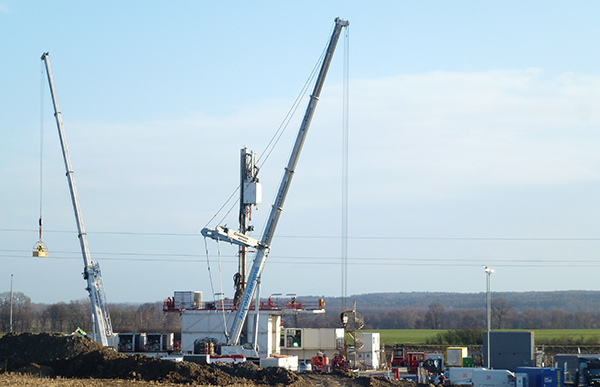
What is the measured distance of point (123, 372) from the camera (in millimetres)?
30891

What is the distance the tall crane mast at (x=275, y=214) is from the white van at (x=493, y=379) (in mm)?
14566

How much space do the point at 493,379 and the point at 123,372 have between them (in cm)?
2052

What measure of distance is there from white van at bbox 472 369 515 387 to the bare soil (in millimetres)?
5194

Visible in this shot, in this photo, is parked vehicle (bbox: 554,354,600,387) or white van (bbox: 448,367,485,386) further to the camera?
parked vehicle (bbox: 554,354,600,387)

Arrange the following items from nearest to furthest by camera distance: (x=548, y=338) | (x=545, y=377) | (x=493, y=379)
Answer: (x=545, y=377) → (x=493, y=379) → (x=548, y=338)

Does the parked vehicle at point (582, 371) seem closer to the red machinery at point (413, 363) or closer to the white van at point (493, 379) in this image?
the white van at point (493, 379)

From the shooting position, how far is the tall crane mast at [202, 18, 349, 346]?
44.7 meters

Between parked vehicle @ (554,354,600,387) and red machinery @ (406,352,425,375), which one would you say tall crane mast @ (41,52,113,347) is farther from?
parked vehicle @ (554,354,600,387)

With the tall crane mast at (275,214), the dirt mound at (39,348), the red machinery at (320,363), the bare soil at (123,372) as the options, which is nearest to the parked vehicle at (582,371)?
the bare soil at (123,372)

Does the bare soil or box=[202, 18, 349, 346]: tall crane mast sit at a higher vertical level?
box=[202, 18, 349, 346]: tall crane mast

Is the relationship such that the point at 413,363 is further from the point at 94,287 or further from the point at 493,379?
→ the point at 94,287

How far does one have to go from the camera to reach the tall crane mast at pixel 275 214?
147 feet

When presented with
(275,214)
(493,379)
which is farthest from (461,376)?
(275,214)

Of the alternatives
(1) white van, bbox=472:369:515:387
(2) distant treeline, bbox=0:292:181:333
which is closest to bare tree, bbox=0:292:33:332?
(2) distant treeline, bbox=0:292:181:333
